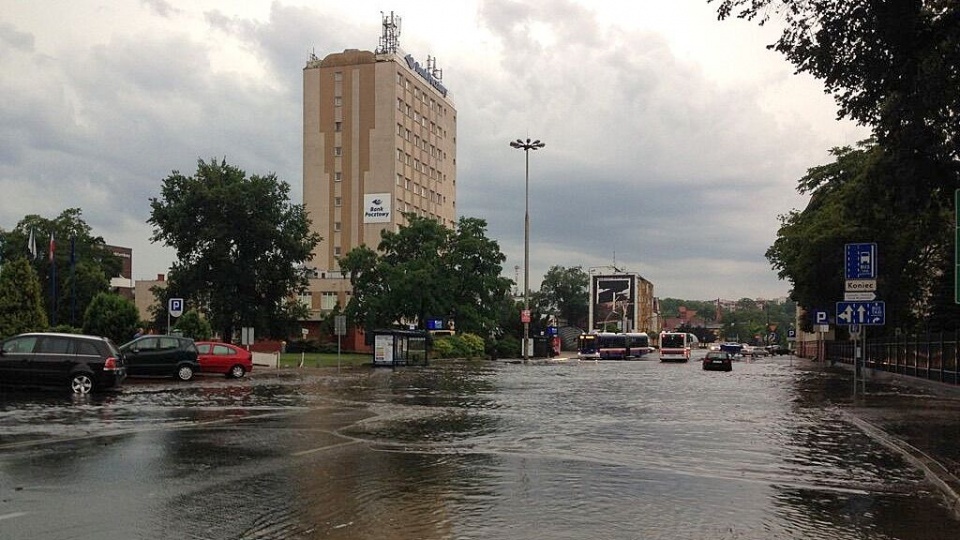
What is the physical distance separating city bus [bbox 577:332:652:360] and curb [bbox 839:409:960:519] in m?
69.5

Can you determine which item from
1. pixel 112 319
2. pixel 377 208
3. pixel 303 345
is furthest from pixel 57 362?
pixel 377 208

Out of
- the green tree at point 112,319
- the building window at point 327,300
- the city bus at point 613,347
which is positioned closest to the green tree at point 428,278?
the city bus at point 613,347

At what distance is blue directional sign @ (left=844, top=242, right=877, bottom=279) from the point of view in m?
26.7

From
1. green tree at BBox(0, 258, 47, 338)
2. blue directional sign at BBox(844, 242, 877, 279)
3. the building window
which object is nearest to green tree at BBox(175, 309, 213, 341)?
green tree at BBox(0, 258, 47, 338)

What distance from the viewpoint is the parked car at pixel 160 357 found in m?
31.4

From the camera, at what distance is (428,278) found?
69.4 meters

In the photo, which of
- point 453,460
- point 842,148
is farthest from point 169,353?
point 842,148

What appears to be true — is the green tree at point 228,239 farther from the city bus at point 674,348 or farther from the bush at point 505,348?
the city bus at point 674,348

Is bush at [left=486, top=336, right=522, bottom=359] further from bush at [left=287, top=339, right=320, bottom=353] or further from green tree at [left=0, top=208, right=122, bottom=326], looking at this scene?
green tree at [left=0, top=208, right=122, bottom=326]

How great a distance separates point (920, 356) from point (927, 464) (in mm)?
26581

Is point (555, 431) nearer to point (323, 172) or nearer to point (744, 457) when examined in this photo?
point (744, 457)

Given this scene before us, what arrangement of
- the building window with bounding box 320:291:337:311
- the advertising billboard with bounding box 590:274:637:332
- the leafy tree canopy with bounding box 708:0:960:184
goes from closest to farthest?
the leafy tree canopy with bounding box 708:0:960:184 → the building window with bounding box 320:291:337:311 → the advertising billboard with bounding box 590:274:637:332

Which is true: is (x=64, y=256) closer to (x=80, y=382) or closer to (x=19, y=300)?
(x=19, y=300)

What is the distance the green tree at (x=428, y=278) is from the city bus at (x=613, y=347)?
17390 millimetres
